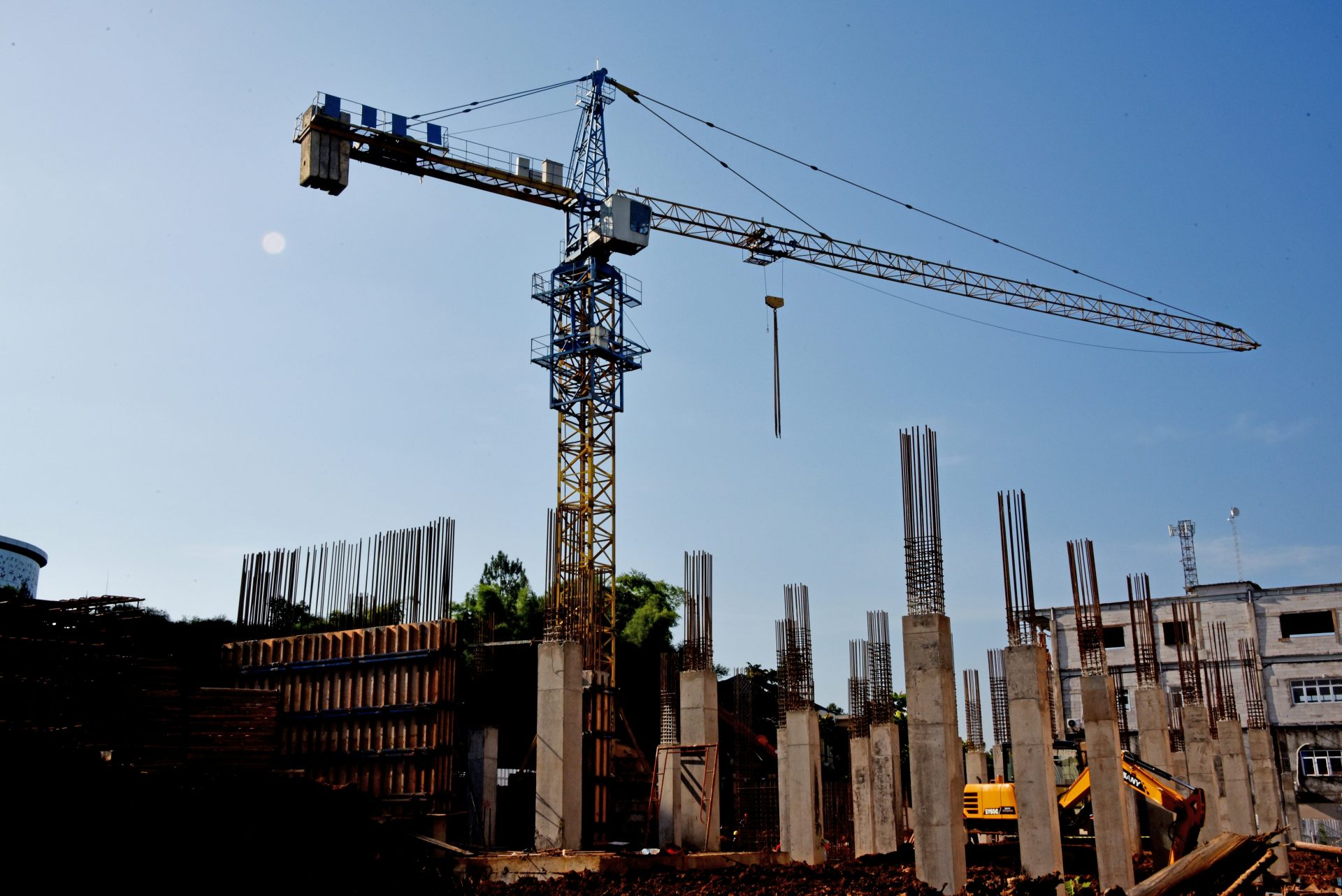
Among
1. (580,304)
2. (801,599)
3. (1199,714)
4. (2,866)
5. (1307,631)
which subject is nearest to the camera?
(2,866)

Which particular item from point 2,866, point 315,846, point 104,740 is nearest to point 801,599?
point 315,846

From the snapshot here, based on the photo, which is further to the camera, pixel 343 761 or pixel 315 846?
pixel 343 761

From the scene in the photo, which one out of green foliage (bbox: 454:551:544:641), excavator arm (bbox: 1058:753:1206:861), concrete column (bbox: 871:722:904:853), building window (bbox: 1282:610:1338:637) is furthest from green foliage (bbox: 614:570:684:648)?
building window (bbox: 1282:610:1338:637)

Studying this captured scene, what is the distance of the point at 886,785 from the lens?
22.3 metres

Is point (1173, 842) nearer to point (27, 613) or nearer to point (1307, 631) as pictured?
point (27, 613)

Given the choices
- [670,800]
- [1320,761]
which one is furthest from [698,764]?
[1320,761]

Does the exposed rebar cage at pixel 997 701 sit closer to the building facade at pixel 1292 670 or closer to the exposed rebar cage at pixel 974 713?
the exposed rebar cage at pixel 974 713

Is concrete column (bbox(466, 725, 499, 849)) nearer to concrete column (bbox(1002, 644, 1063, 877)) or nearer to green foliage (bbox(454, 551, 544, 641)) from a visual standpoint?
concrete column (bbox(1002, 644, 1063, 877))

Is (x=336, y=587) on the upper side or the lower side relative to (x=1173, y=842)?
upper

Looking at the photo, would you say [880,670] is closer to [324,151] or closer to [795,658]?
[795,658]

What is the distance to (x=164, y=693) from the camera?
42.0ft

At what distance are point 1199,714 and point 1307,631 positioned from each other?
20.9 meters

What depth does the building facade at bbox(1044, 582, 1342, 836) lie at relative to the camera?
38.8 metres

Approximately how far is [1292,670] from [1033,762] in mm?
31240
